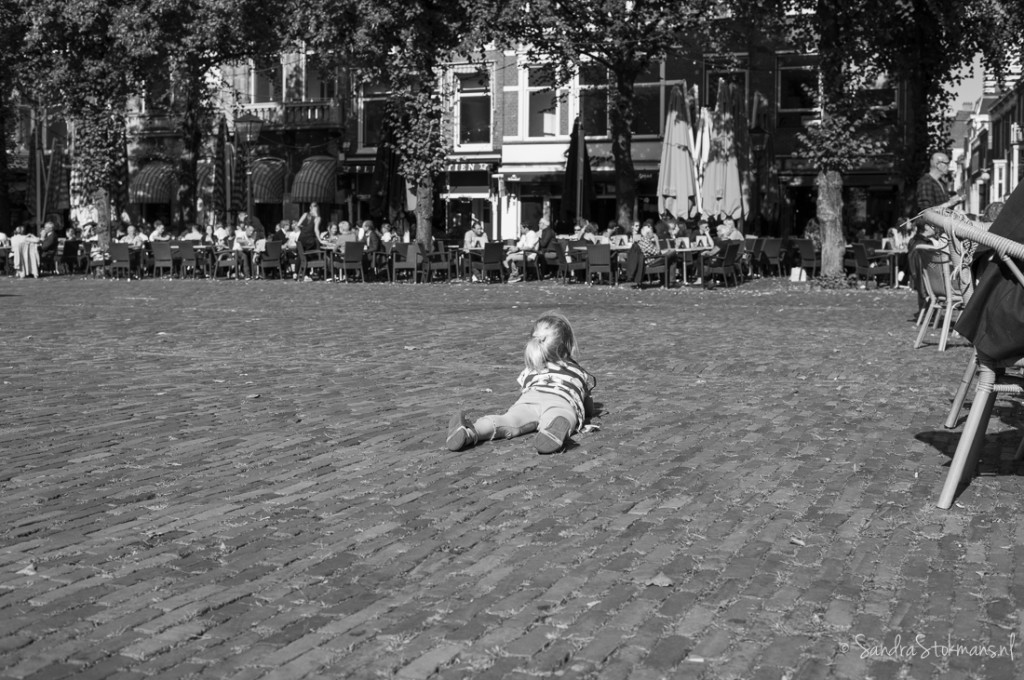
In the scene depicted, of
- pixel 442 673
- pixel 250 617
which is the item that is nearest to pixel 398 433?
pixel 250 617

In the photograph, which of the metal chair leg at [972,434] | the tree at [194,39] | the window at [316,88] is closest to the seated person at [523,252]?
the tree at [194,39]

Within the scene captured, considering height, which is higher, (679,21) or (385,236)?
(679,21)

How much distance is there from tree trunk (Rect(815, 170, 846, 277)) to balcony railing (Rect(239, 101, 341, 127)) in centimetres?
2700

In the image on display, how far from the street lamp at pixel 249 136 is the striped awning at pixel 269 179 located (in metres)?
0.31

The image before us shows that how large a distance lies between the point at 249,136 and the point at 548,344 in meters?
34.2

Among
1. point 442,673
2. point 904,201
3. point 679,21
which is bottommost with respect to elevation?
point 442,673

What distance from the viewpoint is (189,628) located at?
154 inches

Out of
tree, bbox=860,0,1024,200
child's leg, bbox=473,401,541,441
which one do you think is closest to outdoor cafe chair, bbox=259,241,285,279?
tree, bbox=860,0,1024,200

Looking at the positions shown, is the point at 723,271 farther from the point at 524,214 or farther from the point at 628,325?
the point at 524,214

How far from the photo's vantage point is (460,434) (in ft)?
22.4

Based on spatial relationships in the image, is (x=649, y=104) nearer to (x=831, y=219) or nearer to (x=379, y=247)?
(x=379, y=247)

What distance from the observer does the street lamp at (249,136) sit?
37906 mm

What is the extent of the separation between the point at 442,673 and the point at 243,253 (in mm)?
29757

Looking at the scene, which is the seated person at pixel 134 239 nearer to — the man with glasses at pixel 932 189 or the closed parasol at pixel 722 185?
the closed parasol at pixel 722 185
